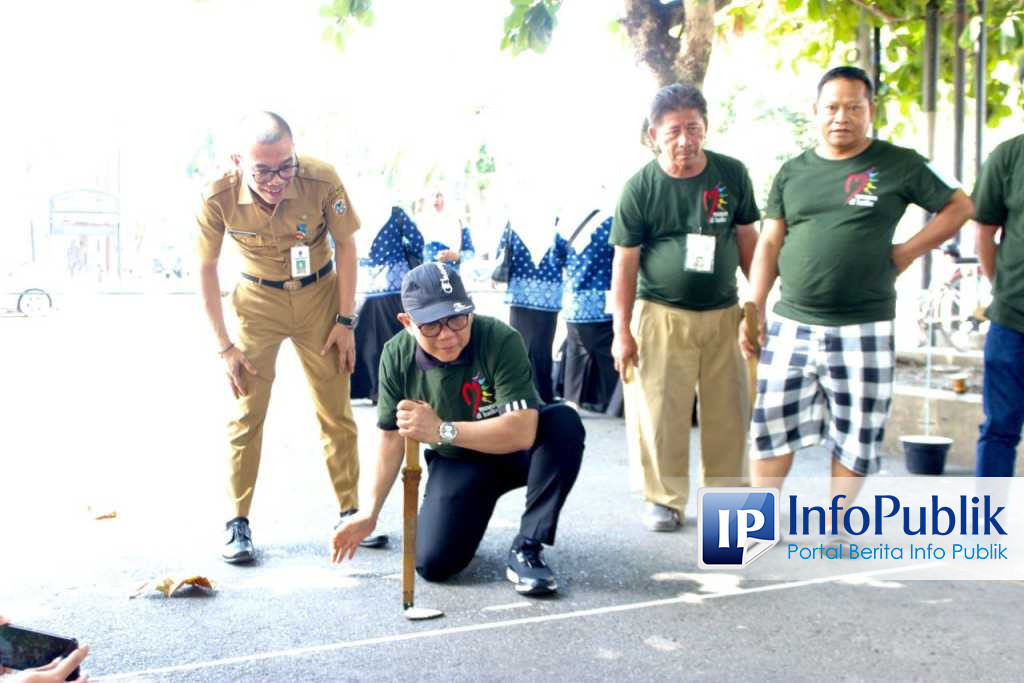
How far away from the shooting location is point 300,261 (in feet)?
14.0

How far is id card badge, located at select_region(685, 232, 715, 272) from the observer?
4.50 meters

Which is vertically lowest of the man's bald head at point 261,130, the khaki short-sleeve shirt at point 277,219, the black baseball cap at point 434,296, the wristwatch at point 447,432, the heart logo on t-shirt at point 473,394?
the wristwatch at point 447,432

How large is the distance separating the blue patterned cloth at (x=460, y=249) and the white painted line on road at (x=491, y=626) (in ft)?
14.3

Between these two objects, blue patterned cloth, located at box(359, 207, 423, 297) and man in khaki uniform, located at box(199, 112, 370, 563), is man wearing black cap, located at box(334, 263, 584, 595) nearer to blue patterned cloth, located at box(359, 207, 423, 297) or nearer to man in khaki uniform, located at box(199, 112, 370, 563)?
man in khaki uniform, located at box(199, 112, 370, 563)

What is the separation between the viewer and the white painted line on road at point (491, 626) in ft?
10.3

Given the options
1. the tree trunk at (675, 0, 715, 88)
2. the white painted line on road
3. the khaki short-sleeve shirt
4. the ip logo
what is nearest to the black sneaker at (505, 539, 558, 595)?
→ the white painted line on road

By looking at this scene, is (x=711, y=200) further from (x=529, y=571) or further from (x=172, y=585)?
(x=172, y=585)

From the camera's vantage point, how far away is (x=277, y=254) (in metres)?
4.27

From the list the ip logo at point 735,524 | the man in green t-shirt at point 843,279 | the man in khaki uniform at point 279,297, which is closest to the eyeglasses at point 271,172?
the man in khaki uniform at point 279,297

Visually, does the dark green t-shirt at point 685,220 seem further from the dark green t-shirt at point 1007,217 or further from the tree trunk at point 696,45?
the tree trunk at point 696,45

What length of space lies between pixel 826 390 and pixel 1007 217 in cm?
105

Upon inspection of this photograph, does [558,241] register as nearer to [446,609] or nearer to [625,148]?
[625,148]

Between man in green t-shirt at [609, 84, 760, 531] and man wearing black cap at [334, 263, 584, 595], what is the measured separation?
32.3 inches

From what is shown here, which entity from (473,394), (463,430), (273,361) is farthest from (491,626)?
(273,361)
